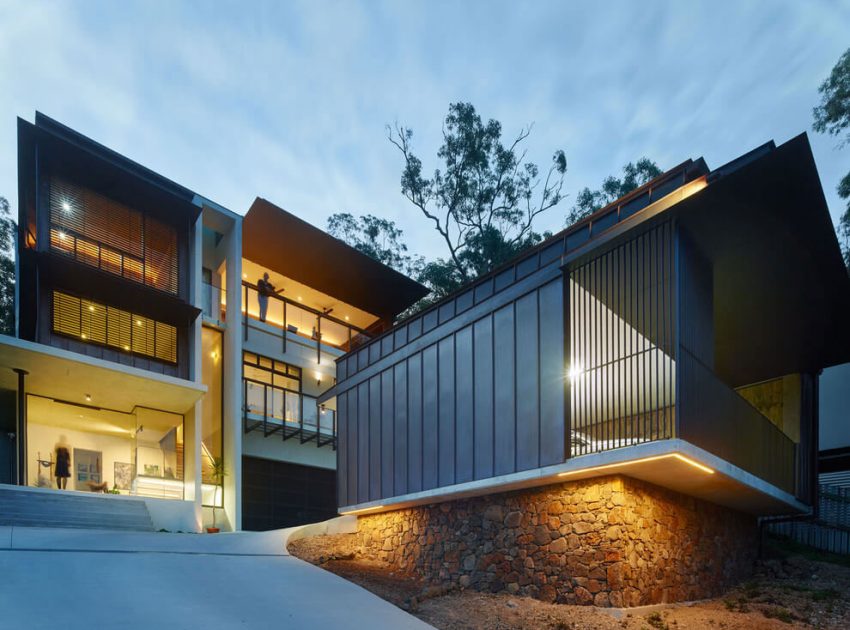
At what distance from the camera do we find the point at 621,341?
9.55m

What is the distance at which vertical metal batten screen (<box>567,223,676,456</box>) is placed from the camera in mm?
8719

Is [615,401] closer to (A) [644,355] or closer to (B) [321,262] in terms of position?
(A) [644,355]

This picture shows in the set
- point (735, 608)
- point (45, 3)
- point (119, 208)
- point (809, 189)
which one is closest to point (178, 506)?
point (119, 208)

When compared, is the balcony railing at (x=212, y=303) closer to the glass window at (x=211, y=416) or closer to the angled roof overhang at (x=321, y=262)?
the glass window at (x=211, y=416)

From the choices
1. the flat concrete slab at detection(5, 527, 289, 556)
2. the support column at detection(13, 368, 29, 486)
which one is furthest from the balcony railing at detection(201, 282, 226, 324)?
the flat concrete slab at detection(5, 527, 289, 556)

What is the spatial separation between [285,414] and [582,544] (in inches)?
613

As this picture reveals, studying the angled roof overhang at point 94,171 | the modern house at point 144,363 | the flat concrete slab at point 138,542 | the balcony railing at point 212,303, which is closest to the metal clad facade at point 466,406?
the flat concrete slab at point 138,542

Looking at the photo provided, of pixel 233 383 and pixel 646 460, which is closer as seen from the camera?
pixel 646 460

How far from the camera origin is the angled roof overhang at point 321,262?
25.3 m

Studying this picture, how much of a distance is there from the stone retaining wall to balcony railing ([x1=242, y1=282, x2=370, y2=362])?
564 inches

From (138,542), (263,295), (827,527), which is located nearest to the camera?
(138,542)

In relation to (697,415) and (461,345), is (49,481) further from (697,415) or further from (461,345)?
(697,415)

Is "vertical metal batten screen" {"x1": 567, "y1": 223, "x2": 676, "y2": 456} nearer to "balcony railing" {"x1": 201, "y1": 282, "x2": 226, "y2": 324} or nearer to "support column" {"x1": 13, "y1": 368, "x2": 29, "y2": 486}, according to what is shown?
"support column" {"x1": 13, "y1": 368, "x2": 29, "y2": 486}

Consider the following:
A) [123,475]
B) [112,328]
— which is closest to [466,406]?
[112,328]
